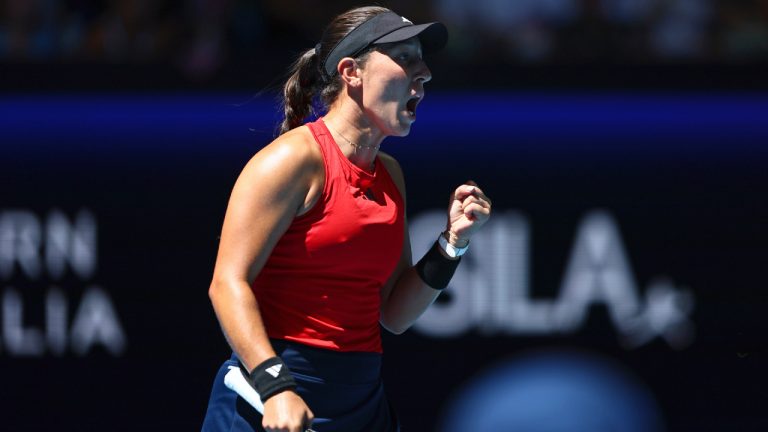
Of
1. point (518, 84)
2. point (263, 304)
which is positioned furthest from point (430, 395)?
point (263, 304)

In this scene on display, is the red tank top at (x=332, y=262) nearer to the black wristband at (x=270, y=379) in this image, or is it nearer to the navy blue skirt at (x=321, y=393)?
the navy blue skirt at (x=321, y=393)

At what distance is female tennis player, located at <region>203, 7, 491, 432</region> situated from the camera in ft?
9.16

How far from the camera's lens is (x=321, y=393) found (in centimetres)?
300

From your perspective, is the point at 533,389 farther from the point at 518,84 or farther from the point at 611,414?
the point at 518,84

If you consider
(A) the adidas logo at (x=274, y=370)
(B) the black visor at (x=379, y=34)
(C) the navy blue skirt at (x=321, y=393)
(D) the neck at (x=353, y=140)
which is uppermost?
(B) the black visor at (x=379, y=34)

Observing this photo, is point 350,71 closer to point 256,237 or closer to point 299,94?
point 299,94

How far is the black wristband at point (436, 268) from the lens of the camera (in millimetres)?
3232

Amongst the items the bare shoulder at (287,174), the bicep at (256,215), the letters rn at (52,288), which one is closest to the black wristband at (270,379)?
the bicep at (256,215)

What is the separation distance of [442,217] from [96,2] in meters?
1.93

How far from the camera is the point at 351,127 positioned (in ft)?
10.0

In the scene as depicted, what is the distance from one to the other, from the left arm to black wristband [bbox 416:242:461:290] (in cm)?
2

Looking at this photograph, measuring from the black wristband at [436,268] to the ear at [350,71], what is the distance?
48 centimetres

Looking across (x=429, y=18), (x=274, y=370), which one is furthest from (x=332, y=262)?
(x=429, y=18)

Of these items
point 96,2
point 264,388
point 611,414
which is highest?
point 96,2
